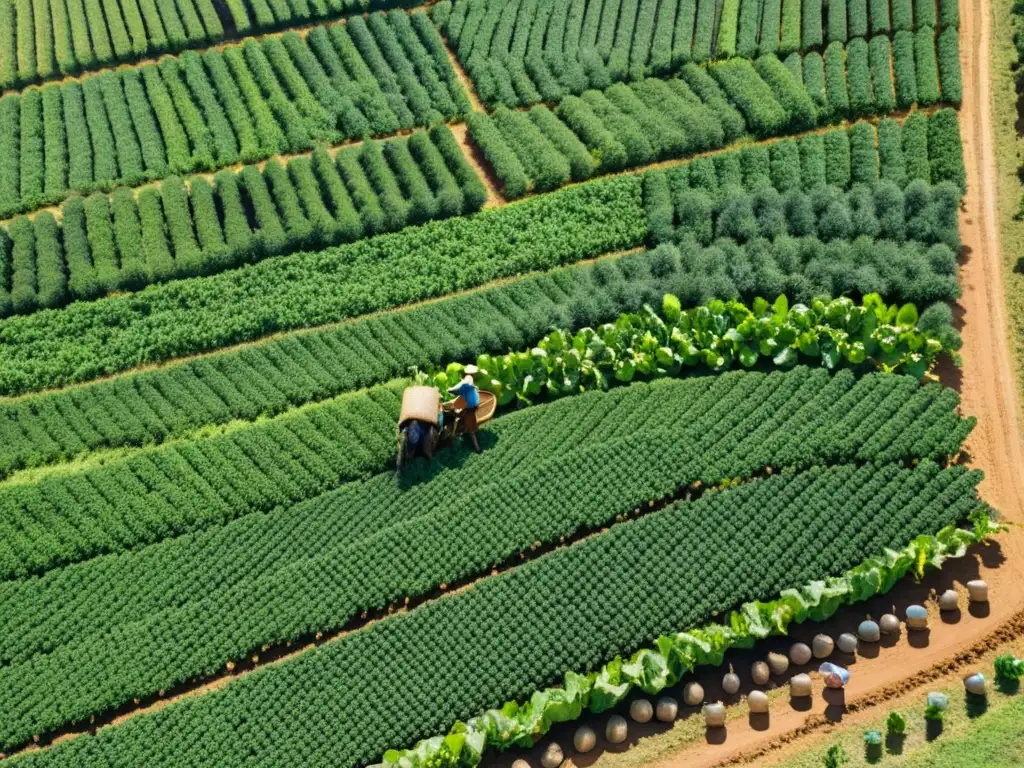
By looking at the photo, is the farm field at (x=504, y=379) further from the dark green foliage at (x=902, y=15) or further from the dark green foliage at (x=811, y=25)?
the dark green foliage at (x=902, y=15)

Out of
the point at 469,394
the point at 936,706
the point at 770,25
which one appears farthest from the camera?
the point at 770,25

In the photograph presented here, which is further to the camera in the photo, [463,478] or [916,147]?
[916,147]

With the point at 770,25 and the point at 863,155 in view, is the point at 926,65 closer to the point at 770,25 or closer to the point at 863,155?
the point at 863,155

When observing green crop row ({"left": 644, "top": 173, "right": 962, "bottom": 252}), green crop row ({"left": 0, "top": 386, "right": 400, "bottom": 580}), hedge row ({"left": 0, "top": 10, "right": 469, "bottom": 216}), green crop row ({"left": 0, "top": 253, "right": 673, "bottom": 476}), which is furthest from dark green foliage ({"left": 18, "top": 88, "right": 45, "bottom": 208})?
green crop row ({"left": 644, "top": 173, "right": 962, "bottom": 252})

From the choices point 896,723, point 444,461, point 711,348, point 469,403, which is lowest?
point 896,723

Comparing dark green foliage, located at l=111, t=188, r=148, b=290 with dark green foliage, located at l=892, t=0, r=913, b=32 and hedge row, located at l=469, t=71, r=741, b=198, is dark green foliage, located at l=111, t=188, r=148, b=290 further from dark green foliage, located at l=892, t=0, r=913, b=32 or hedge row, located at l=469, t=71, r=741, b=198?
dark green foliage, located at l=892, t=0, r=913, b=32

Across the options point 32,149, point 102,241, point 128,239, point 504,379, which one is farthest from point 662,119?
point 32,149

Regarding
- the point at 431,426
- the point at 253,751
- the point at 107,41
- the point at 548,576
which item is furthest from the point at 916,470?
the point at 107,41
